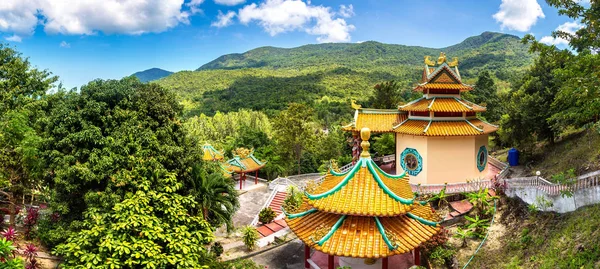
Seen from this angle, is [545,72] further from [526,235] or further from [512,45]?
[512,45]

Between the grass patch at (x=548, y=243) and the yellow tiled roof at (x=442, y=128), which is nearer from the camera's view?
the grass patch at (x=548, y=243)

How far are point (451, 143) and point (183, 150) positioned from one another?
39.1ft

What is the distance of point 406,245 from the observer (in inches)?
375

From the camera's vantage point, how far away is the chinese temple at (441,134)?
56.0ft

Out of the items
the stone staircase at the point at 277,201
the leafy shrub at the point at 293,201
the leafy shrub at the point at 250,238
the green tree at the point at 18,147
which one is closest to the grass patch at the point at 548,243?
the leafy shrub at the point at 293,201

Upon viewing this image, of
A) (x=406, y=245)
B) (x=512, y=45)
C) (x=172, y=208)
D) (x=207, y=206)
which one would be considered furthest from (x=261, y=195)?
(x=512, y=45)

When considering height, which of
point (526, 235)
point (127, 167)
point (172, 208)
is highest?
point (127, 167)

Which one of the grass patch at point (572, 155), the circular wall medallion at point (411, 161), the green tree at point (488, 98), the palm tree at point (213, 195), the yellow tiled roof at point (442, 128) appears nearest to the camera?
the palm tree at point (213, 195)

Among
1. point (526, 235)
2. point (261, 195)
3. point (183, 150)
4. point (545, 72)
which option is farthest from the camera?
point (261, 195)

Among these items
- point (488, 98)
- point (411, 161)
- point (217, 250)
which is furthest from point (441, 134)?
point (488, 98)

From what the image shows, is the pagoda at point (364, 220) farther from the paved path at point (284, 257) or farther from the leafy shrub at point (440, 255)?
the paved path at point (284, 257)

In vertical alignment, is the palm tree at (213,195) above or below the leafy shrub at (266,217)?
above

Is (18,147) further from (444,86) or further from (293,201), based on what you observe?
(444,86)

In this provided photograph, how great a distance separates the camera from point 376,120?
63.9 ft
